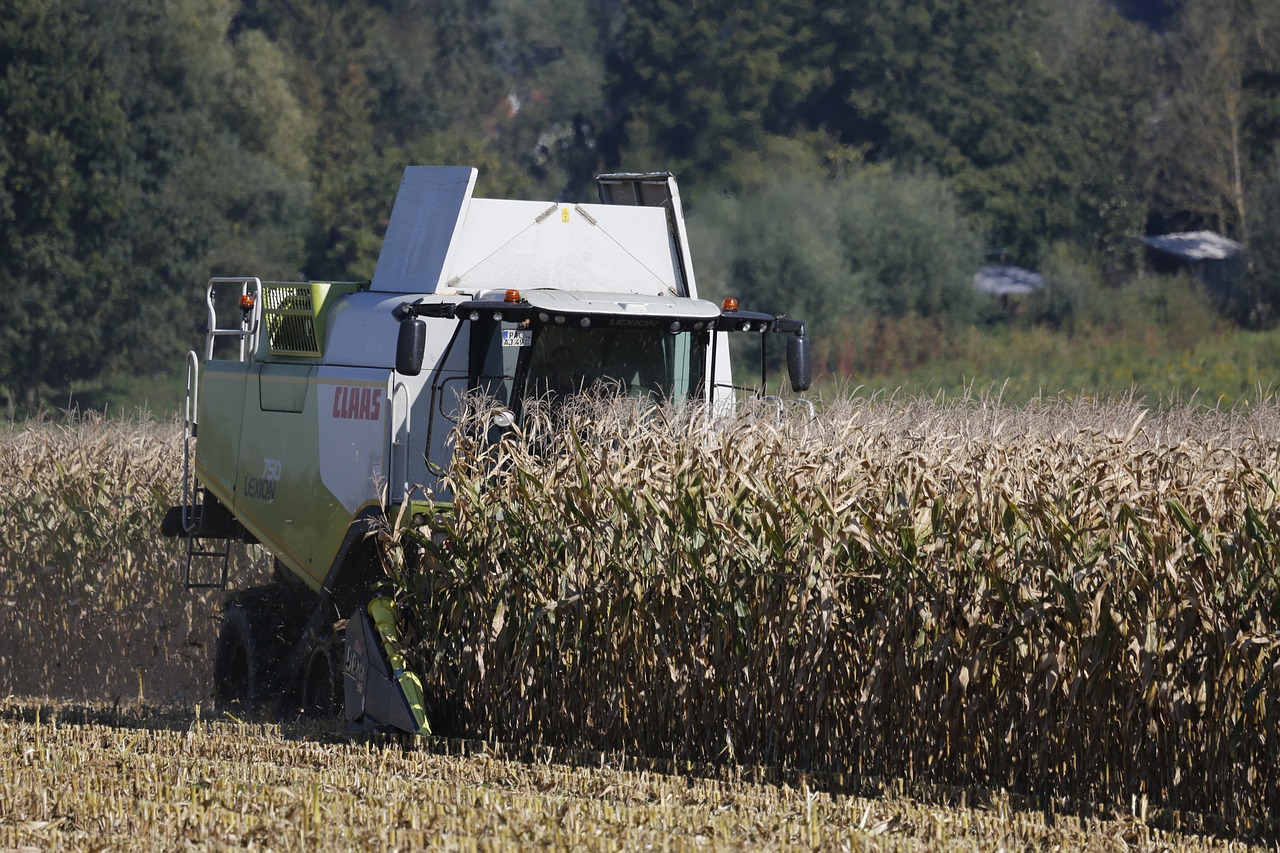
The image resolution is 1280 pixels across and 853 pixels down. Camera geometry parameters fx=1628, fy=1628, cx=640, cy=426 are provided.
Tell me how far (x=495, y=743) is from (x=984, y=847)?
281cm

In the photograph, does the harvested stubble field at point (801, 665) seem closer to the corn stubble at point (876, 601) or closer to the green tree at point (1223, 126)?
the corn stubble at point (876, 601)

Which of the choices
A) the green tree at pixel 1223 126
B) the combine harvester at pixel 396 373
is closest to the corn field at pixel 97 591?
the combine harvester at pixel 396 373

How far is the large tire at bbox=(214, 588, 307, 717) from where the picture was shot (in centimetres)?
1021

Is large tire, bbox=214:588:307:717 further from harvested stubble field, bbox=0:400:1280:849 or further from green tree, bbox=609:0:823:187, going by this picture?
green tree, bbox=609:0:823:187

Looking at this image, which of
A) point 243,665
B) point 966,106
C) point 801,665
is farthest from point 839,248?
point 801,665

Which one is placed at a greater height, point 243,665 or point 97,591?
point 243,665

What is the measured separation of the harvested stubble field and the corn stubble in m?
0.01

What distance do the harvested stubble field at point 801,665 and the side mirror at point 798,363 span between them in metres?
0.55

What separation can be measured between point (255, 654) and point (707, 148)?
4110 cm

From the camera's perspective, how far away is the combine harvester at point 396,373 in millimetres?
9023

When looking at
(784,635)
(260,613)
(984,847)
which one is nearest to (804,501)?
(784,635)

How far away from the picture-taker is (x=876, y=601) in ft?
24.2

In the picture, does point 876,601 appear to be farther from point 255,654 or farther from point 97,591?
point 97,591

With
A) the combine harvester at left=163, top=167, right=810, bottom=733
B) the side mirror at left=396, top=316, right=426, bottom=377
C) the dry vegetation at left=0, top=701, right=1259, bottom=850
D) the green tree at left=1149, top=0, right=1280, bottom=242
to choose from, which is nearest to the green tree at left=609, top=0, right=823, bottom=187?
the green tree at left=1149, top=0, right=1280, bottom=242
